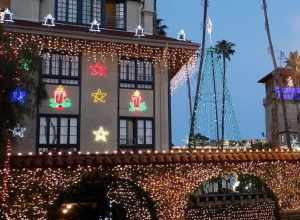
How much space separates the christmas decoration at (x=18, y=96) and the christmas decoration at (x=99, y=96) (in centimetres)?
739

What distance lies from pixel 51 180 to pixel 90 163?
1.50 m

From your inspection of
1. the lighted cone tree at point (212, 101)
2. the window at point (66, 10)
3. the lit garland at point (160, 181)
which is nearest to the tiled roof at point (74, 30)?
the window at point (66, 10)

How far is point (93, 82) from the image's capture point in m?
21.9

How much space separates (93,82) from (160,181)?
7.64 metres

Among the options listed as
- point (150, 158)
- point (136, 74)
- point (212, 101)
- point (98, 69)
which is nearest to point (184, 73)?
point (136, 74)

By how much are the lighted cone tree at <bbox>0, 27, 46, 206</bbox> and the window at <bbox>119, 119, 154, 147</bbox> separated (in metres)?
7.61

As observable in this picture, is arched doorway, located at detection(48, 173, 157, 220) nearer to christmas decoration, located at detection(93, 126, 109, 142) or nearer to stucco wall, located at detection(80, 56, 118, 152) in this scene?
stucco wall, located at detection(80, 56, 118, 152)

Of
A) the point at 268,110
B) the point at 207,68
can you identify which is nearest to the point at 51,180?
the point at 207,68

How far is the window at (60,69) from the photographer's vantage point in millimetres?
21156

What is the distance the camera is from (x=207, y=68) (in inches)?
1575

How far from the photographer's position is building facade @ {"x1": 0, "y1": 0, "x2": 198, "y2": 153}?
20656 mm

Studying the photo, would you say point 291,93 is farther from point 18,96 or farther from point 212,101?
point 18,96

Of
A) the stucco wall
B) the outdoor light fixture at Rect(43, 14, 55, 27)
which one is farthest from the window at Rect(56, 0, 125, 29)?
the stucco wall

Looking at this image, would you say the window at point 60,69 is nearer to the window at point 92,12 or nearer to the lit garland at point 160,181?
the window at point 92,12
